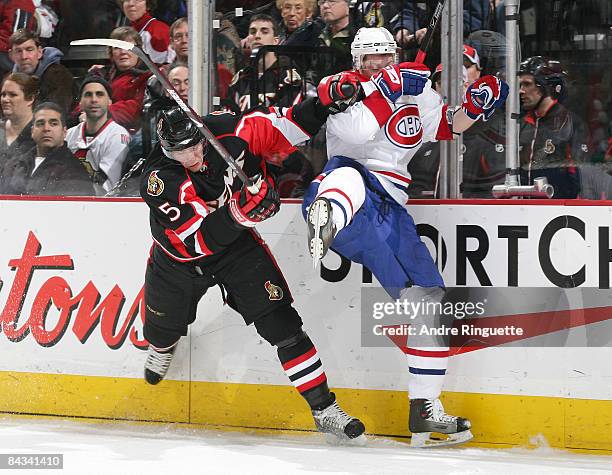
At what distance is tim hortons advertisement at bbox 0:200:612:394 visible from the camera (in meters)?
3.58

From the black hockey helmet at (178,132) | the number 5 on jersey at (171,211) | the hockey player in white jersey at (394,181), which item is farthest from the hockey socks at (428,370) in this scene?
the black hockey helmet at (178,132)

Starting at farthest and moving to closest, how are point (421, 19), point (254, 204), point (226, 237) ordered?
point (421, 19) → point (226, 237) → point (254, 204)

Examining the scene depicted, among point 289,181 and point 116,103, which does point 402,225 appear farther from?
point 116,103

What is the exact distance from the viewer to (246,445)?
12.3 ft

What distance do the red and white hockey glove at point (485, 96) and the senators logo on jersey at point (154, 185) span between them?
107 centimetres

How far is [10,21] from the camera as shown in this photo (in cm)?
425

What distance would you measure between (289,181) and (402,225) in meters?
0.55

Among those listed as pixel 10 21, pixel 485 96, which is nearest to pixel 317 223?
pixel 485 96

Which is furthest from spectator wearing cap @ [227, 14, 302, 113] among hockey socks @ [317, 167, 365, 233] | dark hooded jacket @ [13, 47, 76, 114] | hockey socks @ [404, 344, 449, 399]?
hockey socks @ [404, 344, 449, 399]

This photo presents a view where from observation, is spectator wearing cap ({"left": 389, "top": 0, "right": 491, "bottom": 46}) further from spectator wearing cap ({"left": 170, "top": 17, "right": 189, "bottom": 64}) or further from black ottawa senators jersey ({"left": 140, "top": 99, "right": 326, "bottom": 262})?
spectator wearing cap ({"left": 170, "top": 17, "right": 189, "bottom": 64})

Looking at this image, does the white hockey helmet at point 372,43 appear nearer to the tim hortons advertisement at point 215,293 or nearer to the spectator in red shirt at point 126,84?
the tim hortons advertisement at point 215,293

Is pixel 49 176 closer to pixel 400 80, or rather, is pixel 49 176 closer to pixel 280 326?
pixel 280 326

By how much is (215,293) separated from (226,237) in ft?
1.71

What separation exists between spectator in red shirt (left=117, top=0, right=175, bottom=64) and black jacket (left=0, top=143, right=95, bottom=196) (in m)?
0.55
